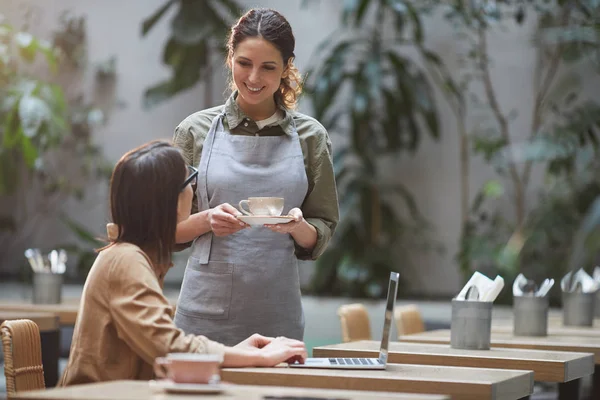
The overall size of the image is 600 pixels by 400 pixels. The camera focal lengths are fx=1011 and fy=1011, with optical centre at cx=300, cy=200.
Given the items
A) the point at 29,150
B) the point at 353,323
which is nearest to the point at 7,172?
the point at 29,150

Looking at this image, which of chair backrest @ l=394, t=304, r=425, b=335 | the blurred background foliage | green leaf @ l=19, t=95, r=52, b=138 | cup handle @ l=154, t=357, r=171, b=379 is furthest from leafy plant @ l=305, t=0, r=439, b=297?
A: cup handle @ l=154, t=357, r=171, b=379

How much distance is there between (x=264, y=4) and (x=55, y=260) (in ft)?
13.8

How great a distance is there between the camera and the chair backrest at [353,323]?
3.73 metres

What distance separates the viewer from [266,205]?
2590mm

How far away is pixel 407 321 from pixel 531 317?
727 mm

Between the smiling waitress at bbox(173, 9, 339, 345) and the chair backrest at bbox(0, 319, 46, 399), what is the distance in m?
0.48

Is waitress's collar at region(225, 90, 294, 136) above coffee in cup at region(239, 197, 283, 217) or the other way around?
above

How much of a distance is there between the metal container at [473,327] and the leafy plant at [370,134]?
4.16m

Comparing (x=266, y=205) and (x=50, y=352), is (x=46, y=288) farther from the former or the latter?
(x=266, y=205)

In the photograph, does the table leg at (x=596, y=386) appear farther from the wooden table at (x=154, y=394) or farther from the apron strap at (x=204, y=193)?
the wooden table at (x=154, y=394)

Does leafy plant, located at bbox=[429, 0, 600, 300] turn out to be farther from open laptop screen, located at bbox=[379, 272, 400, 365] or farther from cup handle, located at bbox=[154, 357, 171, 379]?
cup handle, located at bbox=[154, 357, 171, 379]

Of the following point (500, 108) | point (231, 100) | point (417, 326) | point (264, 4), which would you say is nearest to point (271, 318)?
point (231, 100)

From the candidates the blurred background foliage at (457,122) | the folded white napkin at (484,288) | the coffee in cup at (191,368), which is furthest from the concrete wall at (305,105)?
the coffee in cup at (191,368)

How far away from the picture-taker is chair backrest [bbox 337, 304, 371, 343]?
12.2ft
